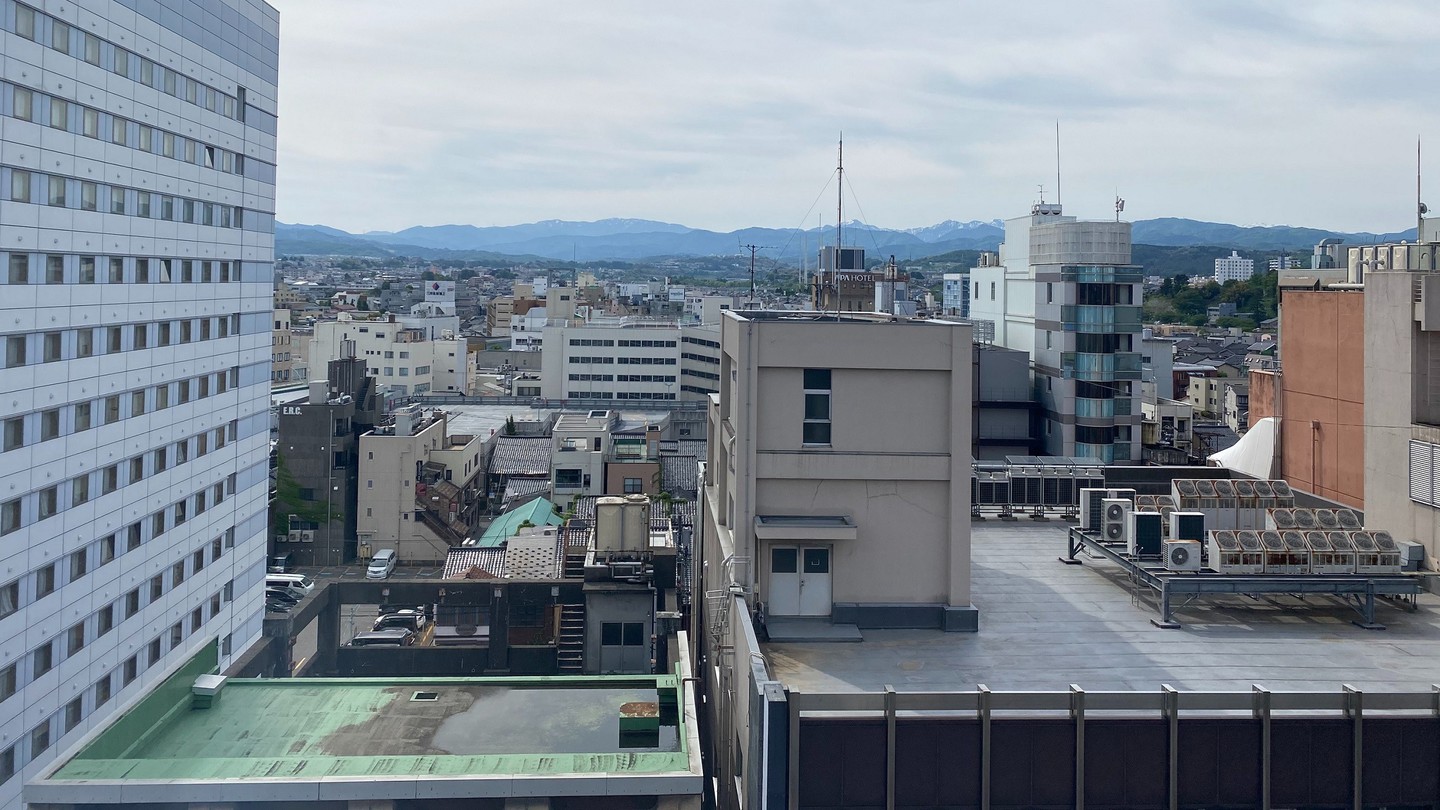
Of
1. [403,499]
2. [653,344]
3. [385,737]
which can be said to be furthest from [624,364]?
[385,737]

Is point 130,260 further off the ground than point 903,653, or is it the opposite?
point 130,260

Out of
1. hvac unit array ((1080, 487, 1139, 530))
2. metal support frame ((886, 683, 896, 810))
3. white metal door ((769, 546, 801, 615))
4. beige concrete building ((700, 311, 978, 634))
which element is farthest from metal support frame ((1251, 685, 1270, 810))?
hvac unit array ((1080, 487, 1139, 530))

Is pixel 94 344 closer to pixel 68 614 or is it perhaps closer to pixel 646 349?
pixel 68 614

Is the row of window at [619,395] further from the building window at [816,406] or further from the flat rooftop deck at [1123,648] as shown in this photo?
the building window at [816,406]

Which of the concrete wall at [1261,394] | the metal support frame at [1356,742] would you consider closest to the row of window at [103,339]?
the metal support frame at [1356,742]

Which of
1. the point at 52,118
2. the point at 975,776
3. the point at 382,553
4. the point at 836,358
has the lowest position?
the point at 382,553

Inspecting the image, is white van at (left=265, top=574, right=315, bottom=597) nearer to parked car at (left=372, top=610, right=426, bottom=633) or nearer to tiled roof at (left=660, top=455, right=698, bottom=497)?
parked car at (left=372, top=610, right=426, bottom=633)

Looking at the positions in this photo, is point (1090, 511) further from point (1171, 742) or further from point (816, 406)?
point (1171, 742)

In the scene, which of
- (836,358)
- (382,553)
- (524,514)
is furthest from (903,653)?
(382,553)
